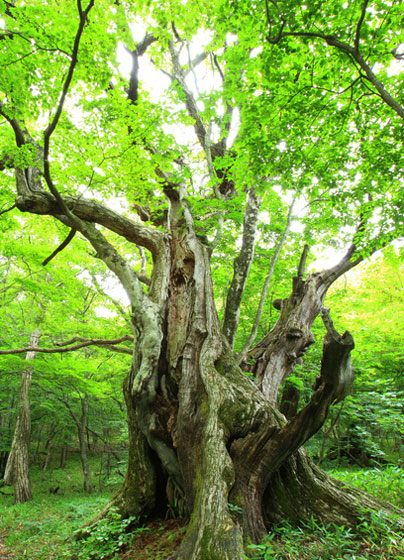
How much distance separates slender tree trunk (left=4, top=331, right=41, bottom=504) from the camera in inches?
364

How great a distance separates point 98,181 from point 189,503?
4913 mm

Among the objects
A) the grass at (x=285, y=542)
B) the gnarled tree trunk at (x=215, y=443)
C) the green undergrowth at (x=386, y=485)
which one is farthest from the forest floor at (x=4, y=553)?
the green undergrowth at (x=386, y=485)

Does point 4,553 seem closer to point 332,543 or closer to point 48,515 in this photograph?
point 48,515

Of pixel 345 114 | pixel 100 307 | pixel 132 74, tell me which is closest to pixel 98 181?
pixel 132 74

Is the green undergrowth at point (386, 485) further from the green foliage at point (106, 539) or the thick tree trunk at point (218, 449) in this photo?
the green foliage at point (106, 539)

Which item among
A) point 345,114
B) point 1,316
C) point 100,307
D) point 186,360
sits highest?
point 345,114

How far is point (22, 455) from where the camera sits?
9648 mm

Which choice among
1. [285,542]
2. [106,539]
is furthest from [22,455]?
[285,542]

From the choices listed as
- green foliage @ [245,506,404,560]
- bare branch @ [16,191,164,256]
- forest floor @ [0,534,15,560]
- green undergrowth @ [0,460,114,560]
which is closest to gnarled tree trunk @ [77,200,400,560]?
green foliage @ [245,506,404,560]

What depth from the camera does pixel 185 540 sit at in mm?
2162

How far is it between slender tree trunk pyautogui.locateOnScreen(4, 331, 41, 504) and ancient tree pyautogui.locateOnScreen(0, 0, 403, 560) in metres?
6.42

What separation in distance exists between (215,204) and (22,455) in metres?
10.8

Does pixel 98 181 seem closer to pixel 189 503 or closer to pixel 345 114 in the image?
pixel 345 114

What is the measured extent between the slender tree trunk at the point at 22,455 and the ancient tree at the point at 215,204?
6.42 m
